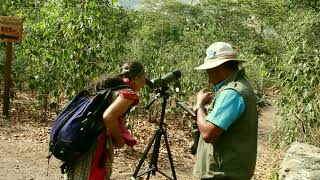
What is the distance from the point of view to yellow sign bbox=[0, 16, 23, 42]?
7036 millimetres

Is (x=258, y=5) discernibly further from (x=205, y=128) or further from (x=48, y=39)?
(x=205, y=128)

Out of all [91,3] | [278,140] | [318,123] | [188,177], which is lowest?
[188,177]

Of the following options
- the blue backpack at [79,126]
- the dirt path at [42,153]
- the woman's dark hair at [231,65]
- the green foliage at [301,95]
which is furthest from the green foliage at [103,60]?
the woman's dark hair at [231,65]

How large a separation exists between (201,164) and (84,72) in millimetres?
3847

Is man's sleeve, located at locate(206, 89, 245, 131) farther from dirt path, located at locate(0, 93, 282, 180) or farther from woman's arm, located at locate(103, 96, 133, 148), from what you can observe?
dirt path, located at locate(0, 93, 282, 180)

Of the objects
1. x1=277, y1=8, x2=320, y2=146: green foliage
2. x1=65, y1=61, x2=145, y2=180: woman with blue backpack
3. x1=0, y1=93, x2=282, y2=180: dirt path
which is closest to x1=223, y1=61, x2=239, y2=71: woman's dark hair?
x1=65, y1=61, x2=145, y2=180: woman with blue backpack

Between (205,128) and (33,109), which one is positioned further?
(33,109)

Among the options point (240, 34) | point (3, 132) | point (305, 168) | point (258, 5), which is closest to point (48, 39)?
point (3, 132)

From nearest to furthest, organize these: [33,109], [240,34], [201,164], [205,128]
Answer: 1. [205,128]
2. [201,164]
3. [33,109]
4. [240,34]

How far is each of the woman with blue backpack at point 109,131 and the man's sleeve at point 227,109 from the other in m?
0.57

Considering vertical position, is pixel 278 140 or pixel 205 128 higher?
pixel 205 128

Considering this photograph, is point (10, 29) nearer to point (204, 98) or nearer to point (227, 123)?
point (204, 98)

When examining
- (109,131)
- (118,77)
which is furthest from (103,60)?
(109,131)

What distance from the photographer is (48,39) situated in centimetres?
677
